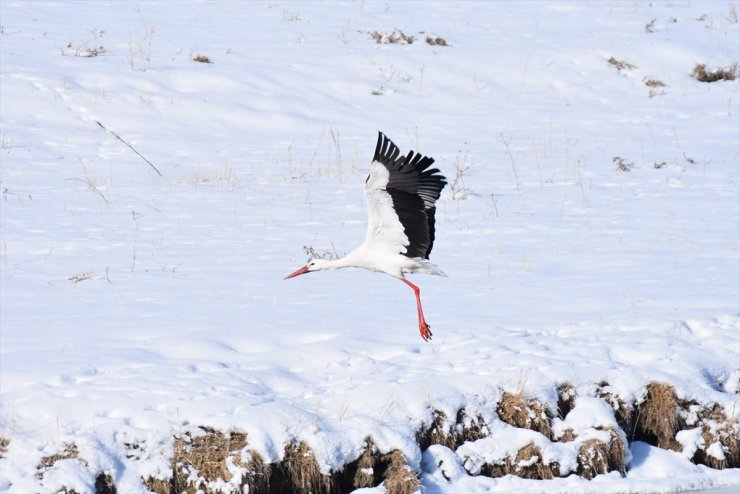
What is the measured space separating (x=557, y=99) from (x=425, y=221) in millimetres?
9243

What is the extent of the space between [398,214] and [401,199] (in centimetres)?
19

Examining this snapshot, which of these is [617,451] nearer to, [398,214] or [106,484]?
[398,214]

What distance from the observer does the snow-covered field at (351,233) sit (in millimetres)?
7160

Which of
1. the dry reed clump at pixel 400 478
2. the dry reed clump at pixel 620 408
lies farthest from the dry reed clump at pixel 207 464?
the dry reed clump at pixel 620 408

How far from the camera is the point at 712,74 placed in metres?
17.3

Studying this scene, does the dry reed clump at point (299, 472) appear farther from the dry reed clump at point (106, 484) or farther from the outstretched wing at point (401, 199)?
the outstretched wing at point (401, 199)

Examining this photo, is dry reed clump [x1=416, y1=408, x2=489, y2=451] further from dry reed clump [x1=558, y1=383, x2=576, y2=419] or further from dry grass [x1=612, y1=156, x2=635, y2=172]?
dry grass [x1=612, y1=156, x2=635, y2=172]

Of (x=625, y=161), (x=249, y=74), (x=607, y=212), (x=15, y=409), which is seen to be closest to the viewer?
(x=15, y=409)

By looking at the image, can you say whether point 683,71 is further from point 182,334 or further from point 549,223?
point 182,334

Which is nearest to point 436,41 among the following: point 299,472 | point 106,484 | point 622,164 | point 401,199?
point 622,164

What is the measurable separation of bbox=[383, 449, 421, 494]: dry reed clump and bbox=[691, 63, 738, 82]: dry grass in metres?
12.0

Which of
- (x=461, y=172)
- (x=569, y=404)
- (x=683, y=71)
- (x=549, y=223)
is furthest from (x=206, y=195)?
(x=683, y=71)

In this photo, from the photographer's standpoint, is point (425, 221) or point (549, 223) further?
point (549, 223)

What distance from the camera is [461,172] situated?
12359 mm
